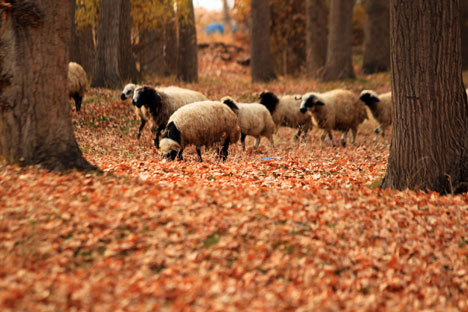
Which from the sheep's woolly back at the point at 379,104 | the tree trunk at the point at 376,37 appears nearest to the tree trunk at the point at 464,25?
the tree trunk at the point at 376,37

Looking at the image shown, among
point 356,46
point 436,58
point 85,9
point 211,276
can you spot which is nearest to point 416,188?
point 436,58

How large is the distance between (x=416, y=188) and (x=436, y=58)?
200 cm

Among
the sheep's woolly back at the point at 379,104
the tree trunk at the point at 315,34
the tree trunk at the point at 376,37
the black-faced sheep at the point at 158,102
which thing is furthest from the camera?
the tree trunk at the point at 315,34

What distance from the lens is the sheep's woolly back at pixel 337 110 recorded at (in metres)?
14.4

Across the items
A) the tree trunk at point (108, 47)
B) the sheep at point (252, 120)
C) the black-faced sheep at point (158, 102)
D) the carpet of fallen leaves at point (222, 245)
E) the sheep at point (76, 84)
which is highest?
the tree trunk at point (108, 47)

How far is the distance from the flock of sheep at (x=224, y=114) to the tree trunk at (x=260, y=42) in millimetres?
7969

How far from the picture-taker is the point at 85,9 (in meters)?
18.8

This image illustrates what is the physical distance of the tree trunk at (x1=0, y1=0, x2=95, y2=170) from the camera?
6.04 meters

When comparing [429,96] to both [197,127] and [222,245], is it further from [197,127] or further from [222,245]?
[197,127]

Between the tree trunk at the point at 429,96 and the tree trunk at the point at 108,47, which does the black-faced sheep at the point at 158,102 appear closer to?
the tree trunk at the point at 108,47

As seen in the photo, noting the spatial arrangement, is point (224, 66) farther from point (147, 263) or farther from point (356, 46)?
point (147, 263)

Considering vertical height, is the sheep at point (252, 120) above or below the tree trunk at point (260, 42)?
below

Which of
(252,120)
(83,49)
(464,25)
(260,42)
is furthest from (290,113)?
(464,25)

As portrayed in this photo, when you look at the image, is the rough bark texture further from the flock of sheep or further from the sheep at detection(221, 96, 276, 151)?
the sheep at detection(221, 96, 276, 151)
